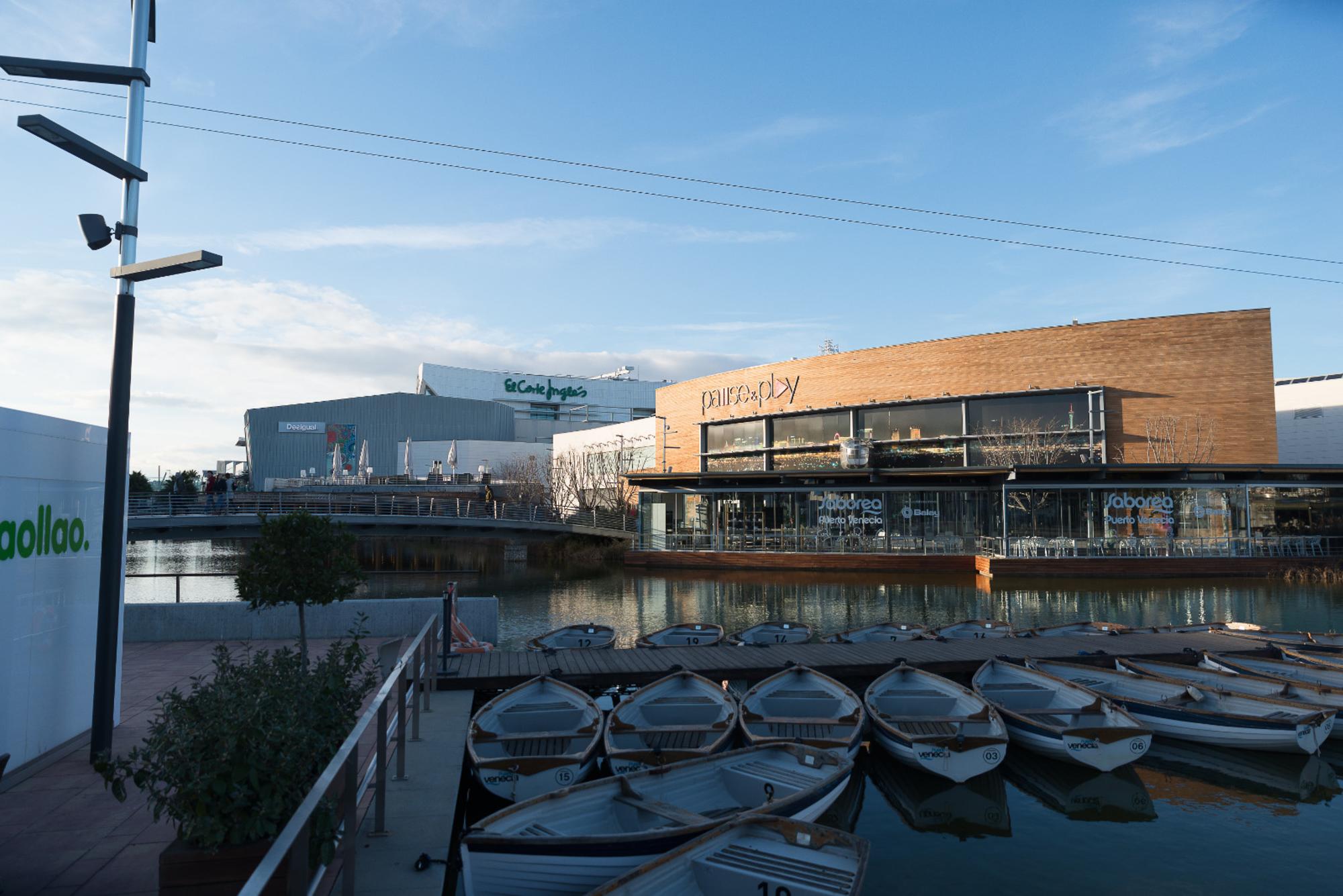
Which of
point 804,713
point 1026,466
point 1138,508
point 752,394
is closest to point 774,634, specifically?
point 804,713

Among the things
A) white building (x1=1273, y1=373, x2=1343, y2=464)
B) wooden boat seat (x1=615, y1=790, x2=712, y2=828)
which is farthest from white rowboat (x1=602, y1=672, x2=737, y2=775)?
white building (x1=1273, y1=373, x2=1343, y2=464)

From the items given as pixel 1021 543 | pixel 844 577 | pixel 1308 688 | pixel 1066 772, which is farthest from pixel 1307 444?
pixel 1066 772

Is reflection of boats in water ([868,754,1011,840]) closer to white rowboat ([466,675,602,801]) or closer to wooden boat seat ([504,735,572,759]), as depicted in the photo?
white rowboat ([466,675,602,801])

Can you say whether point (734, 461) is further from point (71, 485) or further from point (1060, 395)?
point (71, 485)

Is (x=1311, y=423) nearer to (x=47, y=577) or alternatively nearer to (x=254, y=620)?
(x=254, y=620)

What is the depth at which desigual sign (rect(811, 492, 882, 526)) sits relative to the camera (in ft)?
145

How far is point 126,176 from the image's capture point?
25.1 feet

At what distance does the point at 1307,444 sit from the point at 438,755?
58232mm

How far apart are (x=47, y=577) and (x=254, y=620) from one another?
23.0ft

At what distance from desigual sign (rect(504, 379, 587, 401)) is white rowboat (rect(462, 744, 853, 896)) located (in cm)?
7943

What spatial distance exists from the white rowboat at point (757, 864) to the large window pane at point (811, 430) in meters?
43.6

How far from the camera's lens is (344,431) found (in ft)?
236

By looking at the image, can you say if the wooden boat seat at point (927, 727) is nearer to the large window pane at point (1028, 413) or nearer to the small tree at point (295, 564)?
the small tree at point (295, 564)

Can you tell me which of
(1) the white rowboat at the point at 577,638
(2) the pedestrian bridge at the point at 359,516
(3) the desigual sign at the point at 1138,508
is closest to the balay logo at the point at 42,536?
(1) the white rowboat at the point at 577,638
